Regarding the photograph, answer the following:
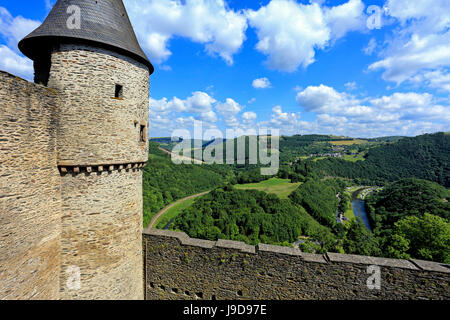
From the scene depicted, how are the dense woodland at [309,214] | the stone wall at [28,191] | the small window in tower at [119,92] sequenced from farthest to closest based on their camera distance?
the dense woodland at [309,214], the small window in tower at [119,92], the stone wall at [28,191]

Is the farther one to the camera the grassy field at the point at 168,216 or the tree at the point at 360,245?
the grassy field at the point at 168,216

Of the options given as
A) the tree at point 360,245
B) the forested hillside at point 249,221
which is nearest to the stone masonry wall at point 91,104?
the tree at point 360,245

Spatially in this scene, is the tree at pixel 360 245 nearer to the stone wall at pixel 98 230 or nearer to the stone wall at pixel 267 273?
the stone wall at pixel 267 273

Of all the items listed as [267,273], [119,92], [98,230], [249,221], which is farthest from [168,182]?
[119,92]

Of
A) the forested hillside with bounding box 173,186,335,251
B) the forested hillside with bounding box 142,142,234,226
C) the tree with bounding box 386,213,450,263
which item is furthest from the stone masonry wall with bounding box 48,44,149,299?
the forested hillside with bounding box 142,142,234,226

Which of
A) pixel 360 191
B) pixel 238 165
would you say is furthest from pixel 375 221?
pixel 238 165

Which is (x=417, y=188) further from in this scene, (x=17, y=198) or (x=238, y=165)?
(x=238, y=165)
